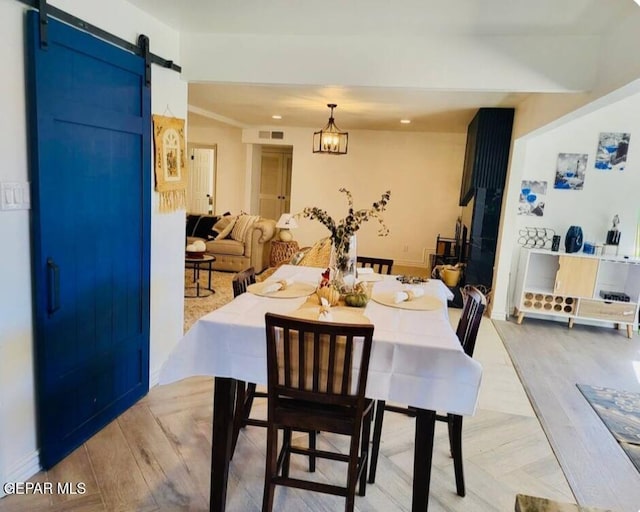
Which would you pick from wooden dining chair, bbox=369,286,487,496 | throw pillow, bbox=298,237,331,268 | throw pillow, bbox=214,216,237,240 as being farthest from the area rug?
throw pillow, bbox=214,216,237,240

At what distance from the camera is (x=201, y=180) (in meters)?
9.96

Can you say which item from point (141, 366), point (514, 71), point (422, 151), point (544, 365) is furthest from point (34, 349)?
point (422, 151)

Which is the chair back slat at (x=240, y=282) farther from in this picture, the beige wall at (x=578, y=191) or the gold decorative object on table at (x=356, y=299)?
the beige wall at (x=578, y=191)

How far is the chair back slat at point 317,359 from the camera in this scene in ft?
5.29

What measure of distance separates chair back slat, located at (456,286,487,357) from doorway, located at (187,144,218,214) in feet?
26.4

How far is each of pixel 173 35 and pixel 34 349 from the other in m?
2.06

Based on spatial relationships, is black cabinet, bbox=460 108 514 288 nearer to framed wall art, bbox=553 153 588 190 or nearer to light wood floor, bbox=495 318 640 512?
framed wall art, bbox=553 153 588 190

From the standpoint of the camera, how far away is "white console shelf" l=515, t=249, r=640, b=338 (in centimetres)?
487

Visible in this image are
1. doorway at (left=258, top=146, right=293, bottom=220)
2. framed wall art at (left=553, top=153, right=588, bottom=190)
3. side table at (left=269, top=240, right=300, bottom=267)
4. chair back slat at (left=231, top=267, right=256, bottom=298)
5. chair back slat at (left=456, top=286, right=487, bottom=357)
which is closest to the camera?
chair back slat at (left=456, top=286, right=487, bottom=357)

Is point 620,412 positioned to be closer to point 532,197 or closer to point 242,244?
point 532,197

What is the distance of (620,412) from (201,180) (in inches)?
343

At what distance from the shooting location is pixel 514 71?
274cm

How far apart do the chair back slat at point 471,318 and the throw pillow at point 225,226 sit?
5.23m

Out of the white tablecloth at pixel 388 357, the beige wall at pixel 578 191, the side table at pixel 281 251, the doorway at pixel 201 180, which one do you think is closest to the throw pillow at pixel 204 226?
the side table at pixel 281 251
